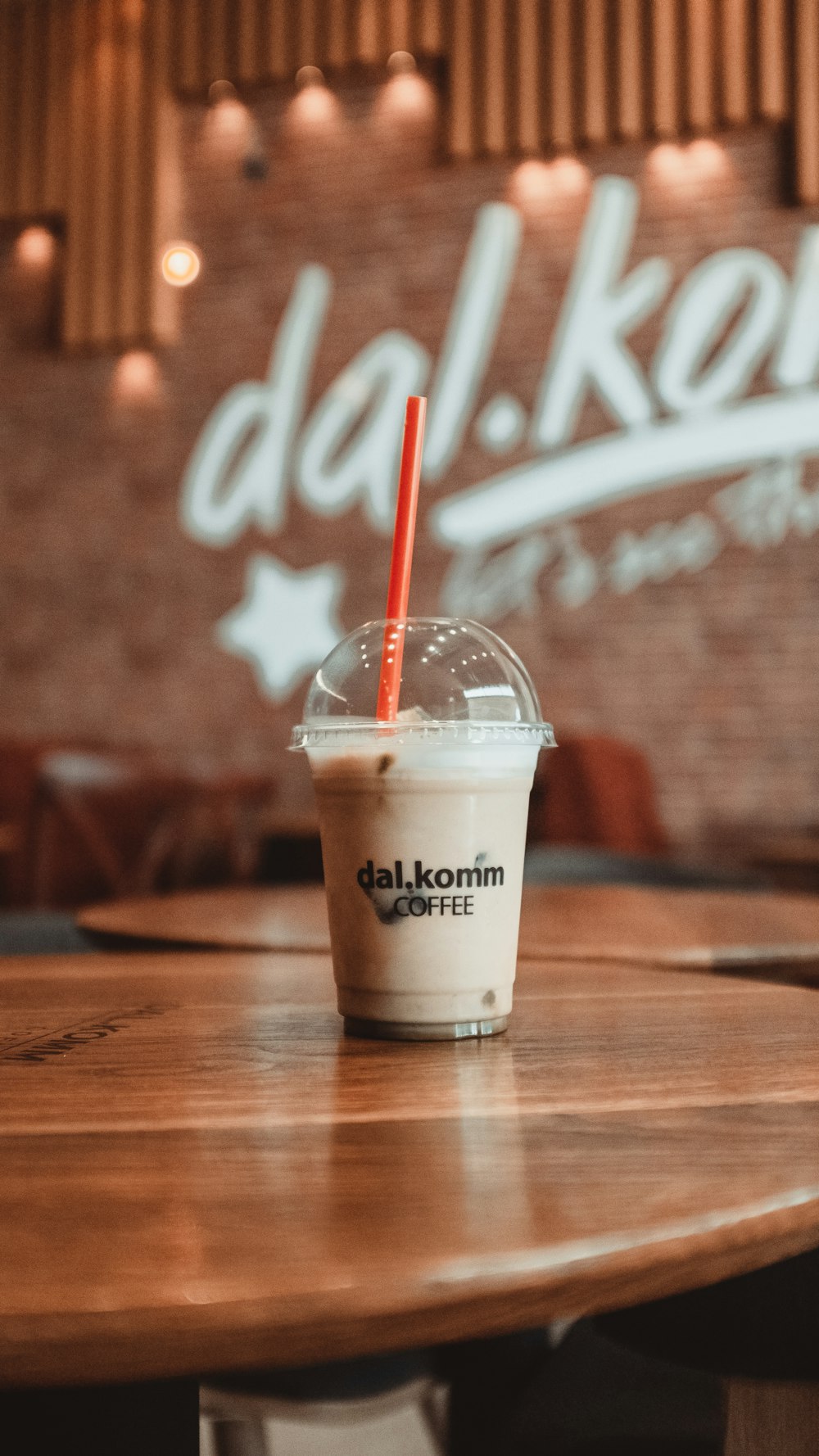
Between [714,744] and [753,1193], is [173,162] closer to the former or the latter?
[714,744]

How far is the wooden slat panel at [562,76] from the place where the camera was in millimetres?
4945

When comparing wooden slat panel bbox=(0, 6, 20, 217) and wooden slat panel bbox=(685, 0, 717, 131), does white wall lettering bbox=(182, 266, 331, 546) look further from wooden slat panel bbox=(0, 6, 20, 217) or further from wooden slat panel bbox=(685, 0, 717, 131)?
wooden slat panel bbox=(685, 0, 717, 131)

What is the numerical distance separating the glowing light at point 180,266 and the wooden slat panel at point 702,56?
207 centimetres

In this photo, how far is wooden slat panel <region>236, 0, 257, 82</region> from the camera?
5.25m

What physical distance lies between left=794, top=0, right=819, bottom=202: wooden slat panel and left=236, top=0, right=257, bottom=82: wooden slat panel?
2101 mm

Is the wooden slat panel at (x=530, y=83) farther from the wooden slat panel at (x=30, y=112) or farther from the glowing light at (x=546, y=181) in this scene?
the wooden slat panel at (x=30, y=112)

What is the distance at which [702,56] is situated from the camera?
189 inches

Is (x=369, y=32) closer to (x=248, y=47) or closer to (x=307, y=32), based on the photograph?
(x=307, y=32)

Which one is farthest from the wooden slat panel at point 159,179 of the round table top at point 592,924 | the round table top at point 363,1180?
A: the round table top at point 363,1180

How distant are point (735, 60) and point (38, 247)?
297 centimetres

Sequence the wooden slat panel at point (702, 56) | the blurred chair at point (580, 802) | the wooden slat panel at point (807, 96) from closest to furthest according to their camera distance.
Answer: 1. the blurred chair at point (580, 802)
2. the wooden slat panel at point (807, 96)
3. the wooden slat panel at point (702, 56)

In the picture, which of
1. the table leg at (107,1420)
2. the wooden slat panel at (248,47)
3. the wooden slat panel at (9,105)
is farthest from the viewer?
the wooden slat panel at (9,105)

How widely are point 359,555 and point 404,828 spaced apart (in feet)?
14.9

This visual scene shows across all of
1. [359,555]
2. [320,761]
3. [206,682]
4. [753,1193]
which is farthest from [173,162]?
[753,1193]
